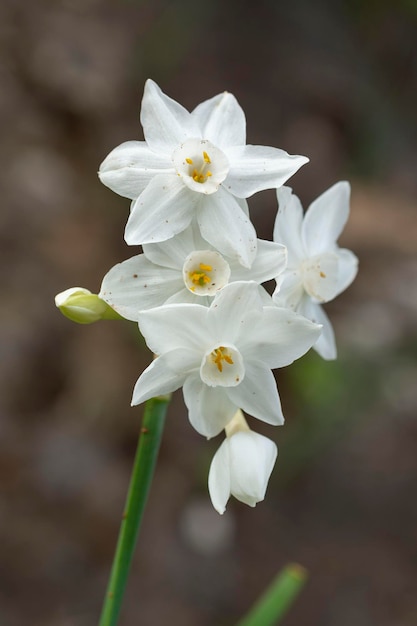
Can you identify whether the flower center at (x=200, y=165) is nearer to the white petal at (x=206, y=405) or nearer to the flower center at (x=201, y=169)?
the flower center at (x=201, y=169)

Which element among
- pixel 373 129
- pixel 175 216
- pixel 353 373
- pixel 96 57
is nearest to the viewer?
pixel 175 216

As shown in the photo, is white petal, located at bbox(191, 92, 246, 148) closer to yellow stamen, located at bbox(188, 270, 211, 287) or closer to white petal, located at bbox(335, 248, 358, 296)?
yellow stamen, located at bbox(188, 270, 211, 287)

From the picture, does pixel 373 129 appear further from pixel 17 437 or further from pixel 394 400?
pixel 17 437

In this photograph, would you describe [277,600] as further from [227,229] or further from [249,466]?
[227,229]

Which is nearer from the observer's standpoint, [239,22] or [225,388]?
[225,388]

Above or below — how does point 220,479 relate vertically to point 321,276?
below

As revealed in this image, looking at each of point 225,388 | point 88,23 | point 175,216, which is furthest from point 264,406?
point 88,23

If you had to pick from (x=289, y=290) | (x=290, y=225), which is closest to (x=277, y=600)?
(x=289, y=290)
